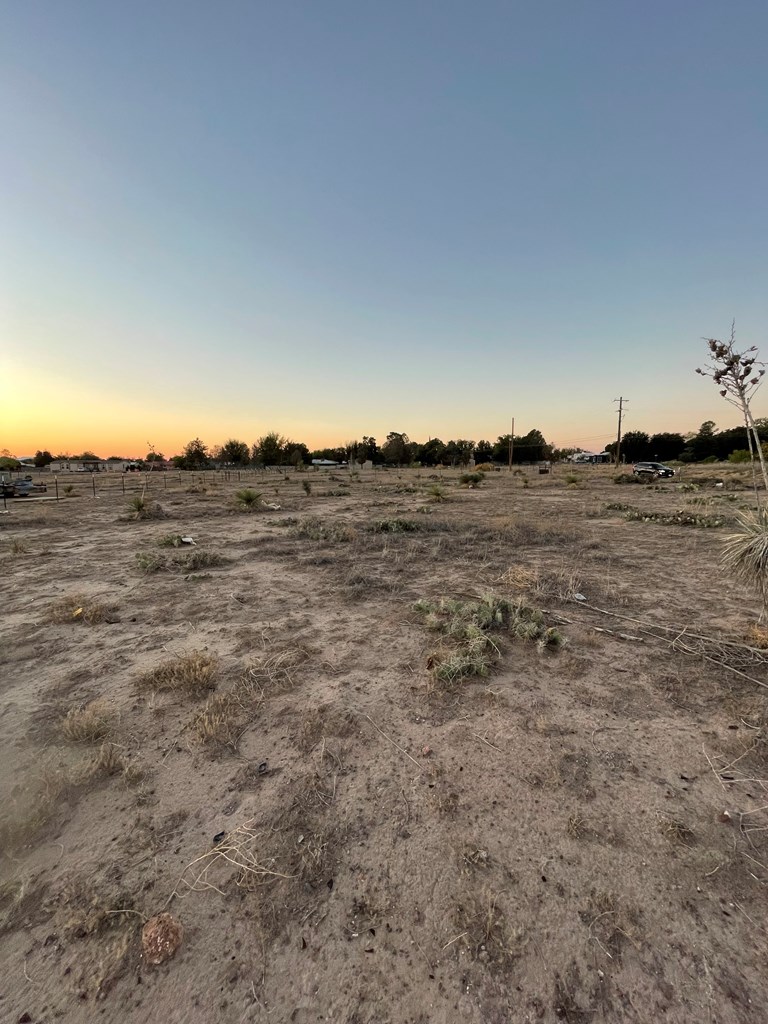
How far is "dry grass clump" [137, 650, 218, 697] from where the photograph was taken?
3986mm

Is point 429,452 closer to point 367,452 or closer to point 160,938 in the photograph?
point 367,452

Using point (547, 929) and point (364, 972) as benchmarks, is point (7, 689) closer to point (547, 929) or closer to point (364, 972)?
point (364, 972)

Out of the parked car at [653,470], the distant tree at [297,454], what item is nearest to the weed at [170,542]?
the parked car at [653,470]

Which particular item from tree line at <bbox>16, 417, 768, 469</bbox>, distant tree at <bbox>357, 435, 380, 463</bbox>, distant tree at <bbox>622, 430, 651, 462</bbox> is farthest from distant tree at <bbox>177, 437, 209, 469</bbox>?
distant tree at <bbox>622, 430, 651, 462</bbox>

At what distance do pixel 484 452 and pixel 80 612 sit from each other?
8795 cm

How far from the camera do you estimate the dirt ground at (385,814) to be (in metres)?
1.75

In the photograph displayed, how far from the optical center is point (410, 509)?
1777cm

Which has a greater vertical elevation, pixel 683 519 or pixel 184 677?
pixel 683 519

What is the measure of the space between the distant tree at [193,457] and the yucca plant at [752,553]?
3025 inches

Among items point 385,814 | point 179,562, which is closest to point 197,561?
point 179,562

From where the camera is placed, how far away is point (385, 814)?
8.39 ft

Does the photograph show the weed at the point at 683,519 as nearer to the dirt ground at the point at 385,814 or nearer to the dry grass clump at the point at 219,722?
the dirt ground at the point at 385,814

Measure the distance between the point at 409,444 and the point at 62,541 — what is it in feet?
285

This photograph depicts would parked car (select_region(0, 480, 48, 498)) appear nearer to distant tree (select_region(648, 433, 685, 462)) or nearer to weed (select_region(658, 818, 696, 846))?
weed (select_region(658, 818, 696, 846))
